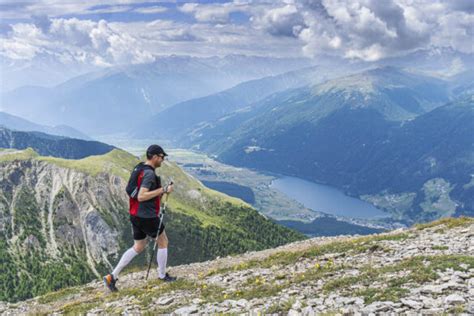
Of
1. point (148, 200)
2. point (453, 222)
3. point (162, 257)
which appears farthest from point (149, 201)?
point (453, 222)

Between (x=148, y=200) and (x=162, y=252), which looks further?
(x=162, y=252)

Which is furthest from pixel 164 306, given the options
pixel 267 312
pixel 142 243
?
pixel 267 312

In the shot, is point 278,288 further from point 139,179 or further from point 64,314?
point 64,314

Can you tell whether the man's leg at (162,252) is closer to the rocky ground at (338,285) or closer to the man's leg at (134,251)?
the man's leg at (134,251)

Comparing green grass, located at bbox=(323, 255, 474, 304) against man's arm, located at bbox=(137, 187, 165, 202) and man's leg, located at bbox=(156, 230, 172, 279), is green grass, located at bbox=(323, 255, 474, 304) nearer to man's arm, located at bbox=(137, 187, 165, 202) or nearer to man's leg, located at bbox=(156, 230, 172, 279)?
man's arm, located at bbox=(137, 187, 165, 202)

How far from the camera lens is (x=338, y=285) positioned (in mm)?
14000

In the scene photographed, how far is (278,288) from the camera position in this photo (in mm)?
15062

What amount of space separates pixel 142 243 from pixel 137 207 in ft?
6.22

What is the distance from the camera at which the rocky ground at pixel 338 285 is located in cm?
1120

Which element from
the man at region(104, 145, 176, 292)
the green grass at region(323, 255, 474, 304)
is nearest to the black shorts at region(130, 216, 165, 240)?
the man at region(104, 145, 176, 292)

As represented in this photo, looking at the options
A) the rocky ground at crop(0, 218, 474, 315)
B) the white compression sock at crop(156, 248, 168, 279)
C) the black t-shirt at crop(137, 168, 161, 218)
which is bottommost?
the rocky ground at crop(0, 218, 474, 315)

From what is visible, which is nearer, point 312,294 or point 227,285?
point 312,294

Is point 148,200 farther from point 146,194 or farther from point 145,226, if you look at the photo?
point 145,226

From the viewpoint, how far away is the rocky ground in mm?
11195
